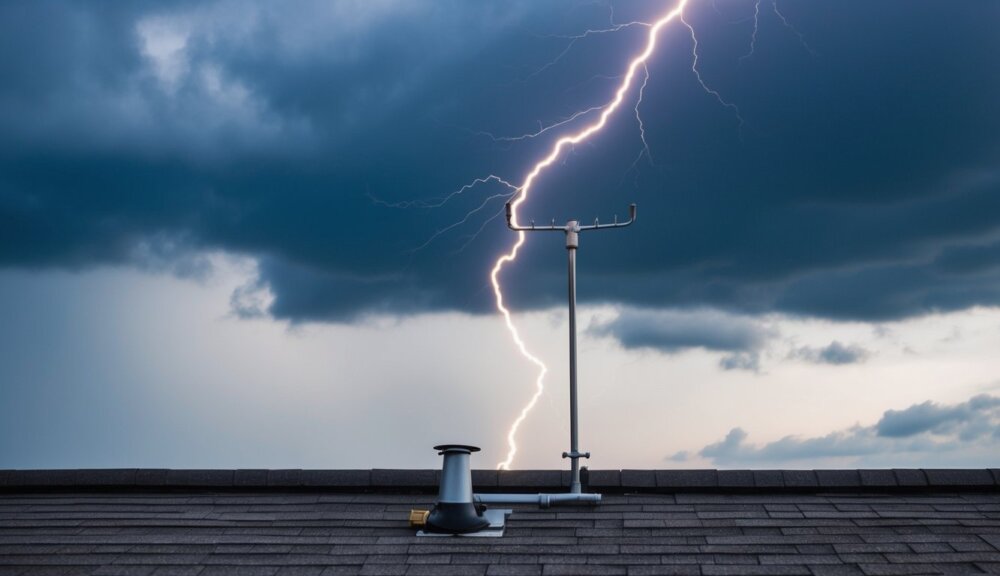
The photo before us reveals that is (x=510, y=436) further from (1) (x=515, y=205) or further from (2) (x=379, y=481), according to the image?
(1) (x=515, y=205)

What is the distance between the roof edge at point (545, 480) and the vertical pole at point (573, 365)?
244mm

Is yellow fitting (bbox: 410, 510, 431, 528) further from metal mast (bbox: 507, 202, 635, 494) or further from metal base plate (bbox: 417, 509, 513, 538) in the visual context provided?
metal mast (bbox: 507, 202, 635, 494)

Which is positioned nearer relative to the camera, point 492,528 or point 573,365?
point 492,528

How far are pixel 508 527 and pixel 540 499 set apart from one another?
1.52 ft

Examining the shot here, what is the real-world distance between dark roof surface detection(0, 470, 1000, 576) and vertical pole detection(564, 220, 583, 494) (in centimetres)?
28

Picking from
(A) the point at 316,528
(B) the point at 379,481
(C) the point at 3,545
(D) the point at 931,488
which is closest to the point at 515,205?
(B) the point at 379,481

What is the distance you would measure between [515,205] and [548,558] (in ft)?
11.6

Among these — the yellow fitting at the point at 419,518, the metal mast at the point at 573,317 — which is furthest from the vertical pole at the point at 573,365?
the yellow fitting at the point at 419,518

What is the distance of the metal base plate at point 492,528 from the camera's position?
623 cm

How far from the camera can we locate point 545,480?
24.7 feet

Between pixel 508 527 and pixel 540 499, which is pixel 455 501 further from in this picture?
pixel 540 499

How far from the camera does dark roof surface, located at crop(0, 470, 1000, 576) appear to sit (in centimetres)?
563

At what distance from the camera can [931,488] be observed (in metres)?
7.24

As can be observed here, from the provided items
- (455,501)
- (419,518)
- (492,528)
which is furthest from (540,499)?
(419,518)
